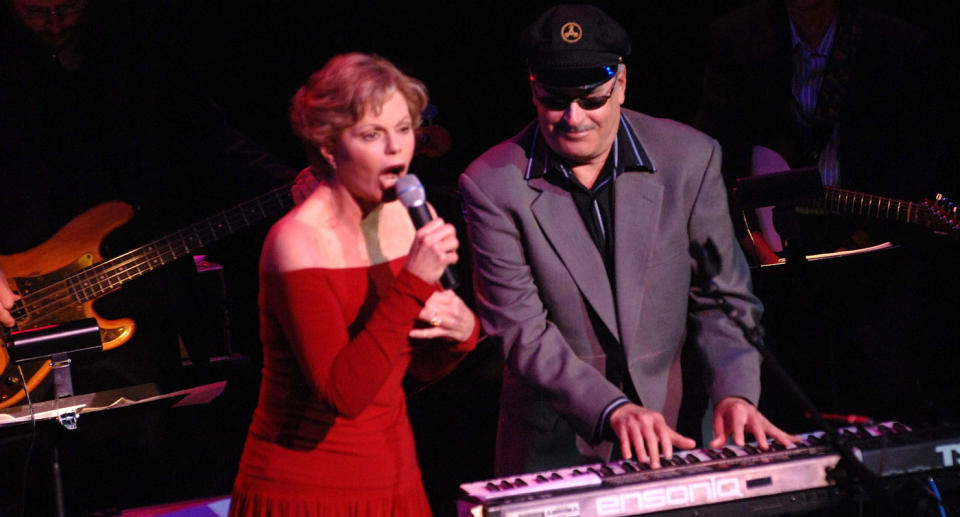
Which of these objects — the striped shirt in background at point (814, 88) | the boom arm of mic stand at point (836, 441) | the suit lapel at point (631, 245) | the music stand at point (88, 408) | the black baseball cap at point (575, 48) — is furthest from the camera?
the striped shirt in background at point (814, 88)

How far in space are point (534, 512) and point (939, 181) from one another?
379cm

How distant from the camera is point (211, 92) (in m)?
5.30

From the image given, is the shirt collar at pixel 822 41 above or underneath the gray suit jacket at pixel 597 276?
above

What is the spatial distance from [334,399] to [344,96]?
69cm

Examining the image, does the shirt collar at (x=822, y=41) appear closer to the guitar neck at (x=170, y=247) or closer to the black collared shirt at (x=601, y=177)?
the black collared shirt at (x=601, y=177)

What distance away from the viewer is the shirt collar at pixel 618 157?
2762 millimetres

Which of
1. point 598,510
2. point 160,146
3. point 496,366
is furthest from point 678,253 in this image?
point 160,146

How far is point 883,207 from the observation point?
4.10 metres

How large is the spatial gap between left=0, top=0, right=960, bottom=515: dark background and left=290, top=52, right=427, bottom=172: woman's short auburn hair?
2.21 metres

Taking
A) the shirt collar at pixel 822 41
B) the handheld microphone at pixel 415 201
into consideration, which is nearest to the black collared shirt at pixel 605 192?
the handheld microphone at pixel 415 201

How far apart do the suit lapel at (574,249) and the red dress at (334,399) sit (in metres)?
0.43

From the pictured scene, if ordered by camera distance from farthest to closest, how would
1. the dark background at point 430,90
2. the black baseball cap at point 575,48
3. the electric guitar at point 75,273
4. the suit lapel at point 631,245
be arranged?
the dark background at point 430,90
the electric guitar at point 75,273
the suit lapel at point 631,245
the black baseball cap at point 575,48

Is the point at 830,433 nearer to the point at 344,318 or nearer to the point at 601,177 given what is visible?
the point at 601,177

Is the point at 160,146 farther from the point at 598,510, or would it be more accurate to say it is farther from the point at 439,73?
the point at 598,510
